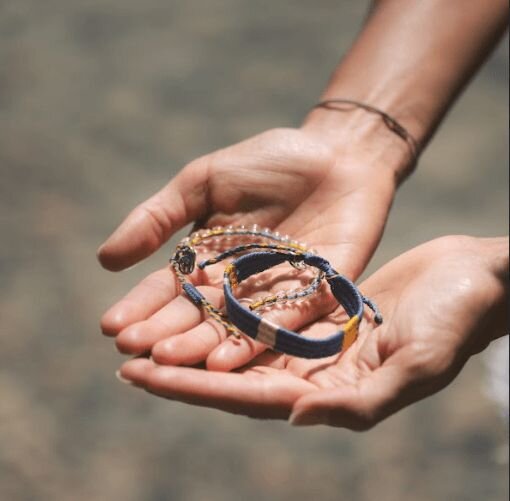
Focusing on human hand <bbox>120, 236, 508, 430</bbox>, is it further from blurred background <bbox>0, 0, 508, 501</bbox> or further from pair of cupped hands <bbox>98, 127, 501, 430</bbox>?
blurred background <bbox>0, 0, 508, 501</bbox>

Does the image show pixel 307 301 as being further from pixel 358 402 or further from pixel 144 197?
pixel 144 197

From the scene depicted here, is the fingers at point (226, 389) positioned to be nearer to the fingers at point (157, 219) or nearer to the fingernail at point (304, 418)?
the fingernail at point (304, 418)

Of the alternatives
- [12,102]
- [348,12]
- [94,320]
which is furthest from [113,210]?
[348,12]

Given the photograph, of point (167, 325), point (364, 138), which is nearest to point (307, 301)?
point (167, 325)

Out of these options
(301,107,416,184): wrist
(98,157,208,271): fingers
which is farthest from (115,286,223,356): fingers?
(301,107,416,184): wrist

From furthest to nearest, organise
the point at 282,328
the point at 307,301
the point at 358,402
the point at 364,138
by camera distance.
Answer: the point at 364,138 → the point at 307,301 → the point at 282,328 → the point at 358,402

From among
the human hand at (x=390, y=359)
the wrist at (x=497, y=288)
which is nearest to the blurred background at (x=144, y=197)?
the wrist at (x=497, y=288)

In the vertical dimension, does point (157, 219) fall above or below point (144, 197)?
above
